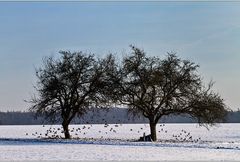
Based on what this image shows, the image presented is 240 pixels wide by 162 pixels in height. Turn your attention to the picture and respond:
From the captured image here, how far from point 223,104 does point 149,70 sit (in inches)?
292

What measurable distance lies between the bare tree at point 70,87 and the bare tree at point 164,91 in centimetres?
342

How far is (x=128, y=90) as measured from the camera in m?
44.2

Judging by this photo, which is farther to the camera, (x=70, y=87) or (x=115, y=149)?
(x=70, y=87)

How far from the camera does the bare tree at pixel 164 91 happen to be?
42969 mm

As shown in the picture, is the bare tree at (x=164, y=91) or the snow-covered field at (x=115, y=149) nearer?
the snow-covered field at (x=115, y=149)

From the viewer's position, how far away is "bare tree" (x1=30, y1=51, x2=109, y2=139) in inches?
1832

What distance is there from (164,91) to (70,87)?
959 cm

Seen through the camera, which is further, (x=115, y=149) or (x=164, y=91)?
(x=164, y=91)

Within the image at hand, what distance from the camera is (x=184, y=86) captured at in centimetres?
4356

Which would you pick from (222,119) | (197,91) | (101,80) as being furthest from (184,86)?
(101,80)

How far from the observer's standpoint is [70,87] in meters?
46.9

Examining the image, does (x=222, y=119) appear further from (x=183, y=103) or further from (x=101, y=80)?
(x=101, y=80)

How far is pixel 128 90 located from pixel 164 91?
3.36m

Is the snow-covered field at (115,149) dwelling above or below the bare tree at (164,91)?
below
